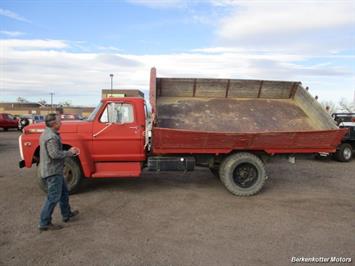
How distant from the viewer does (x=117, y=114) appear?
26.7 feet

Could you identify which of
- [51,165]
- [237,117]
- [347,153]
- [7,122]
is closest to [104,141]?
[51,165]

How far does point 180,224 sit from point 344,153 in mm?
10118

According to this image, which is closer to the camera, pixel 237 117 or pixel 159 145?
pixel 159 145

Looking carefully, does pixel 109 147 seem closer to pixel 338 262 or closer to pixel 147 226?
pixel 147 226

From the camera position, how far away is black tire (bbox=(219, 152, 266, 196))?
26.6ft

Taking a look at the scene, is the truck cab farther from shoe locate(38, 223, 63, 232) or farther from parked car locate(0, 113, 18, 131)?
parked car locate(0, 113, 18, 131)

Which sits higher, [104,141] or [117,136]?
[117,136]

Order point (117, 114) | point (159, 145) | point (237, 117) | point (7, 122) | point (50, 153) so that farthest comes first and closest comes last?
1. point (7, 122)
2. point (237, 117)
3. point (117, 114)
4. point (159, 145)
5. point (50, 153)

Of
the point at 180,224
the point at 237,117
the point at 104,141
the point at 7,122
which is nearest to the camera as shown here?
the point at 180,224

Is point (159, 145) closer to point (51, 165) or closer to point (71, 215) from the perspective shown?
point (71, 215)

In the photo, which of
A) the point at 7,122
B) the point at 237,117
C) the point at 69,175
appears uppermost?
the point at 237,117

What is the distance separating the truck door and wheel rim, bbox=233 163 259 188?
2.16 m

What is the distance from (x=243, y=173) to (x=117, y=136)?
2937 mm

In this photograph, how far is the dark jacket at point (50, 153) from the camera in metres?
5.55
